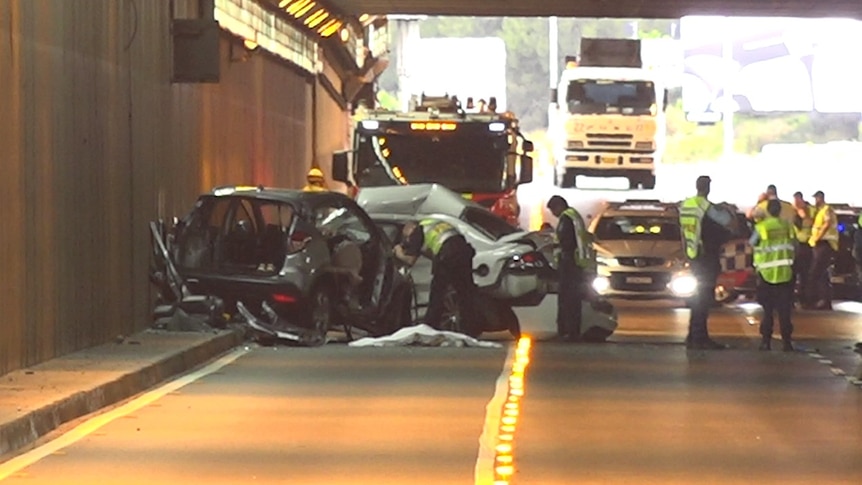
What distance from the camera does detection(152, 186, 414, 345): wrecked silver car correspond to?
23906 millimetres

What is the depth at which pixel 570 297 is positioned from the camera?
86.5 ft

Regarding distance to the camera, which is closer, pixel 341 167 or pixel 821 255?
pixel 821 255

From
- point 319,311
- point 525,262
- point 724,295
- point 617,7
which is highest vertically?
point 617,7

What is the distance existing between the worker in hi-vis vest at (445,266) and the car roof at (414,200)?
3.27 meters

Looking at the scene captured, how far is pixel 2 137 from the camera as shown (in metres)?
18.7

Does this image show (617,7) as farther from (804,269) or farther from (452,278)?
(452,278)

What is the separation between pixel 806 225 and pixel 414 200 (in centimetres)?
777

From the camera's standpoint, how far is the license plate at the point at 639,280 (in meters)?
33.5

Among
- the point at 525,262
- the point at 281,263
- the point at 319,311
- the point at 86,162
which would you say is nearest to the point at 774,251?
the point at 525,262

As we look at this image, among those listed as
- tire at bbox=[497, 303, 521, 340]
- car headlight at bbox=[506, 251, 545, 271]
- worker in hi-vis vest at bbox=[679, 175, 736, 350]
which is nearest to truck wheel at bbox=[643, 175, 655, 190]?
car headlight at bbox=[506, 251, 545, 271]

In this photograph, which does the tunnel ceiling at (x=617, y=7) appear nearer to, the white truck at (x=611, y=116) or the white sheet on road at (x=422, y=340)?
the white truck at (x=611, y=116)

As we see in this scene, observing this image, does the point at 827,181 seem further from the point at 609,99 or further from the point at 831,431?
the point at 831,431

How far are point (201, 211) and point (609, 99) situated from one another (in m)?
29.9

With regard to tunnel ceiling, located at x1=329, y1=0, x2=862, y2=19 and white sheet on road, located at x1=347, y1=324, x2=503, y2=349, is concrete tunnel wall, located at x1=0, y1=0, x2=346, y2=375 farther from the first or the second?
tunnel ceiling, located at x1=329, y1=0, x2=862, y2=19
